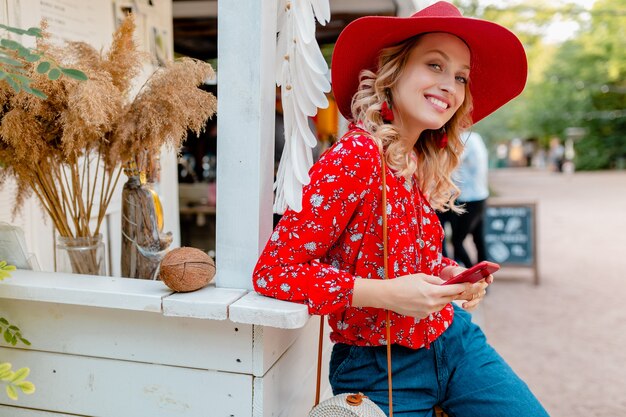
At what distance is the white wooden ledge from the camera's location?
4.34 feet

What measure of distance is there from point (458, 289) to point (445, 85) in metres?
0.59

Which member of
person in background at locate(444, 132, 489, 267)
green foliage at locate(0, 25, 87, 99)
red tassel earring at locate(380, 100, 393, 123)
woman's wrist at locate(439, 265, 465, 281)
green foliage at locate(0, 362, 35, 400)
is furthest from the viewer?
person in background at locate(444, 132, 489, 267)

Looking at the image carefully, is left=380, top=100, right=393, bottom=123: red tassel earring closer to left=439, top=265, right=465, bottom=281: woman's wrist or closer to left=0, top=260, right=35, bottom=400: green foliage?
left=439, top=265, right=465, bottom=281: woman's wrist

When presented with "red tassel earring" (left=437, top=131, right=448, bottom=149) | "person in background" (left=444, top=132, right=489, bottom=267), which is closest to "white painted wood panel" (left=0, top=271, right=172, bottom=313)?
"red tassel earring" (left=437, top=131, right=448, bottom=149)

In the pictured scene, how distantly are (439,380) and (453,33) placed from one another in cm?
100

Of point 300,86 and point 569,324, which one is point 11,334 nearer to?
point 300,86

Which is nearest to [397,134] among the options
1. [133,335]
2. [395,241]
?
[395,241]

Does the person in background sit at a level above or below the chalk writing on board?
above

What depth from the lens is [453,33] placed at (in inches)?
60.5

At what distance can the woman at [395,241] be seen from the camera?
1.33 metres

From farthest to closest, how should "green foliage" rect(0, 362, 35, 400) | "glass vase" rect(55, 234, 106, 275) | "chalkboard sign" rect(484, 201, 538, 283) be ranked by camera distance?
"chalkboard sign" rect(484, 201, 538, 283) < "glass vase" rect(55, 234, 106, 275) < "green foliage" rect(0, 362, 35, 400)

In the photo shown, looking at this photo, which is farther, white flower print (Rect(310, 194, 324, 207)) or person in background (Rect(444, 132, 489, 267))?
person in background (Rect(444, 132, 489, 267))

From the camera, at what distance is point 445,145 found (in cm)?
179

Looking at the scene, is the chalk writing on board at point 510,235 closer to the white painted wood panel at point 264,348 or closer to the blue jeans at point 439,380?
the blue jeans at point 439,380
